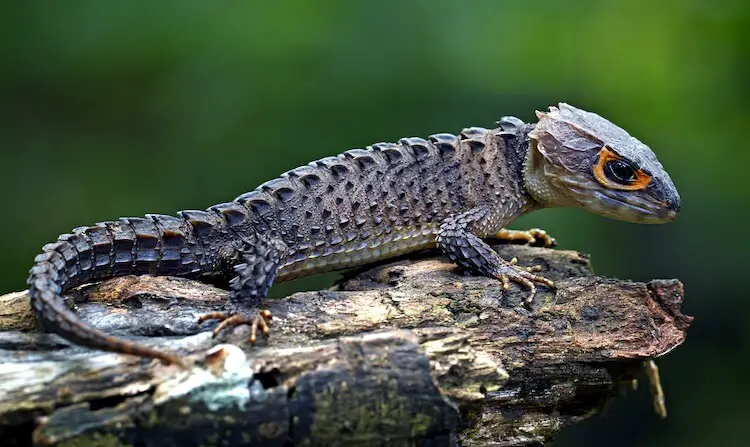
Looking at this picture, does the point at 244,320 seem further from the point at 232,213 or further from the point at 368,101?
the point at 368,101

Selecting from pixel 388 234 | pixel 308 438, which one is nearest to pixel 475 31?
pixel 388 234

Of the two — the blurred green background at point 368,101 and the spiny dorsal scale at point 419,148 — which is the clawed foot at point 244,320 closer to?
the spiny dorsal scale at point 419,148

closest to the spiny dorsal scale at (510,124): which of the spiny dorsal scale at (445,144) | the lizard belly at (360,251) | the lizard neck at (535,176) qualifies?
the lizard neck at (535,176)

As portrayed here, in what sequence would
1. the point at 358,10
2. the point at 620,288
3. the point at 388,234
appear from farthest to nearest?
the point at 358,10 → the point at 388,234 → the point at 620,288

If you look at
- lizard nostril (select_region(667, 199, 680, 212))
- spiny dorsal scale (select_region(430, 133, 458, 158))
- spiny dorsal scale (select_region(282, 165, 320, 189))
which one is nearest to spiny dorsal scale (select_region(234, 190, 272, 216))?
spiny dorsal scale (select_region(282, 165, 320, 189))

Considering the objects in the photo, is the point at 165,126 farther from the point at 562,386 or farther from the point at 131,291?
the point at 562,386

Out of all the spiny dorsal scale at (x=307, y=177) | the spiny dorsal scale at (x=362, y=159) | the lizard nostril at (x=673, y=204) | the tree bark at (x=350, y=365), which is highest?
the spiny dorsal scale at (x=362, y=159)
